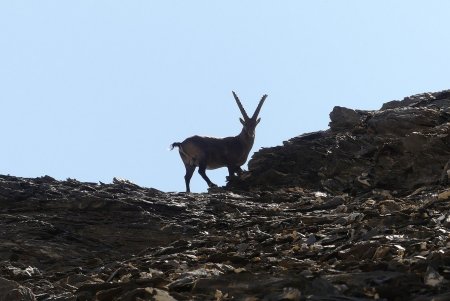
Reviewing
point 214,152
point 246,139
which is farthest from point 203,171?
point 246,139

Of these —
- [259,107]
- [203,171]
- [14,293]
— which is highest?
[259,107]

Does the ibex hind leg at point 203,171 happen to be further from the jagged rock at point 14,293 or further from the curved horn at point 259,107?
the jagged rock at point 14,293

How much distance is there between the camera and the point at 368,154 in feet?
64.5

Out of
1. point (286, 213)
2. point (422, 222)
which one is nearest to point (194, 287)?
point (422, 222)

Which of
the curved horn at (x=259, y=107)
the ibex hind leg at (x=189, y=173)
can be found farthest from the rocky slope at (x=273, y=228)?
the curved horn at (x=259, y=107)

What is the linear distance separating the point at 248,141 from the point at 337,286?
17.7 meters

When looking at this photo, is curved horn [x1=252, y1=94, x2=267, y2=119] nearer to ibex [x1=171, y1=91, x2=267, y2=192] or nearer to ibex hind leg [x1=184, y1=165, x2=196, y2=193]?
ibex [x1=171, y1=91, x2=267, y2=192]

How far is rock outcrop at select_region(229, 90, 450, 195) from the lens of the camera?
16.7 meters

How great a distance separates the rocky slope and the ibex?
2924 millimetres

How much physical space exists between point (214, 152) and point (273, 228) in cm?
1190

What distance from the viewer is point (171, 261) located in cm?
1120

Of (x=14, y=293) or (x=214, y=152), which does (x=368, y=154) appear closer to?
(x=214, y=152)

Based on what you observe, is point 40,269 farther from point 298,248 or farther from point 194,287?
point 194,287

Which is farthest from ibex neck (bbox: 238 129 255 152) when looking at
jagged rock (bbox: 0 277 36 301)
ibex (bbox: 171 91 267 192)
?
jagged rock (bbox: 0 277 36 301)
